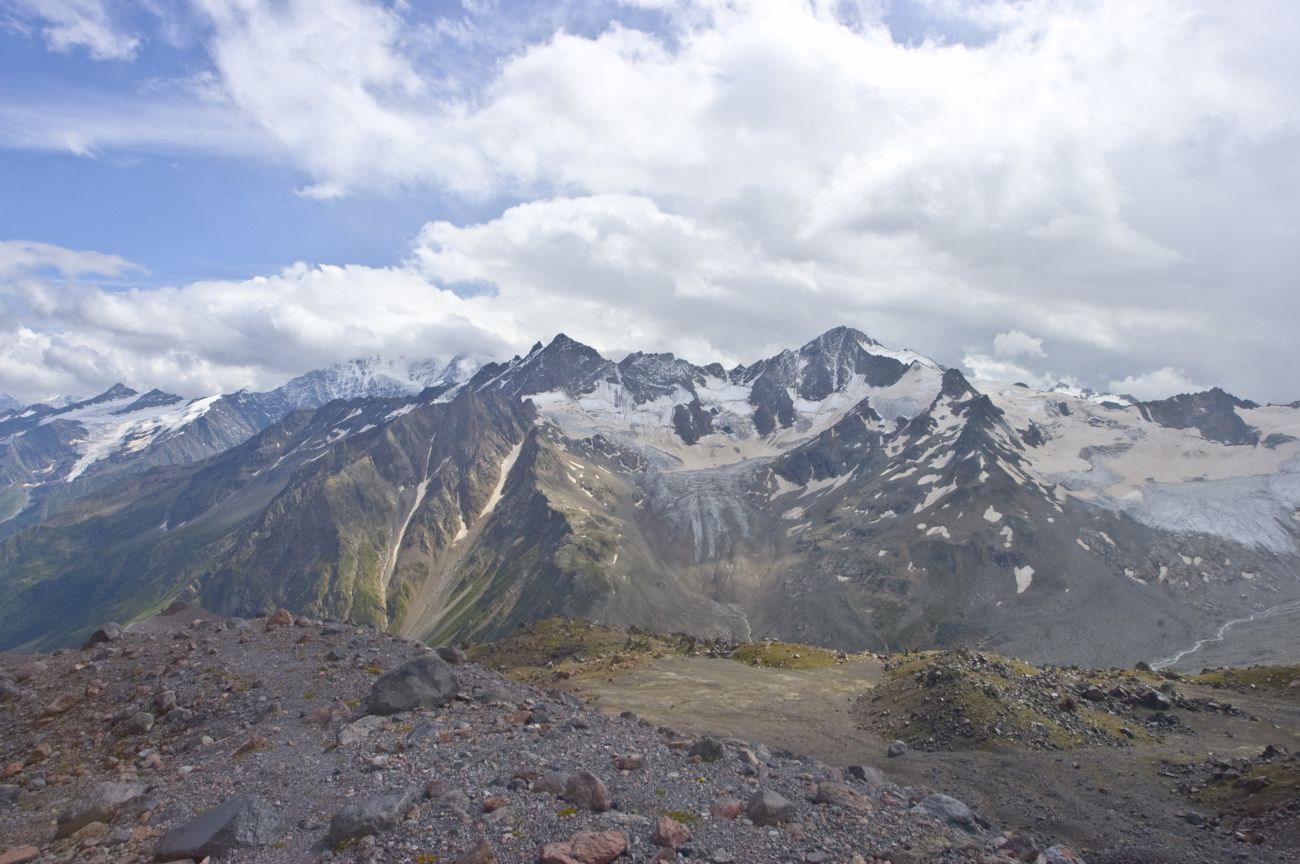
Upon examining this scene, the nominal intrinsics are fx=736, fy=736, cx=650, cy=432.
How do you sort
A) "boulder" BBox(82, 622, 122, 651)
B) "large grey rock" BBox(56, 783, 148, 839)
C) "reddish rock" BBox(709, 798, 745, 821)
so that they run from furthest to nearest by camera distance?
"boulder" BBox(82, 622, 122, 651) < "large grey rock" BBox(56, 783, 148, 839) < "reddish rock" BBox(709, 798, 745, 821)

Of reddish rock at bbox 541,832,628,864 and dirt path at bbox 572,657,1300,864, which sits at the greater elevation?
reddish rock at bbox 541,832,628,864

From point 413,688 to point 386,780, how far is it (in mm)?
9787

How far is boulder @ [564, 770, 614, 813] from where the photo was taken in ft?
70.9

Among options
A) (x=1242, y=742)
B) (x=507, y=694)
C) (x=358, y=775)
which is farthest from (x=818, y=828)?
(x=1242, y=742)

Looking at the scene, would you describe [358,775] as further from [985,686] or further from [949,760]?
[985,686]

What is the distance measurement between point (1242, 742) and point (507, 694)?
46535 millimetres

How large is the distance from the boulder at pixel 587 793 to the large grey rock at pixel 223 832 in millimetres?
8123

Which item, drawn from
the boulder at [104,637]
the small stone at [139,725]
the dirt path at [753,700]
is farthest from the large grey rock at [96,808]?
the dirt path at [753,700]

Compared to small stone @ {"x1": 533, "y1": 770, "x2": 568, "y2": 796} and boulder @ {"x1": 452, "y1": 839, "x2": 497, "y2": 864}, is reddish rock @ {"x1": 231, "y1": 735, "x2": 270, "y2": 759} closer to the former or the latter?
small stone @ {"x1": 533, "y1": 770, "x2": 568, "y2": 796}

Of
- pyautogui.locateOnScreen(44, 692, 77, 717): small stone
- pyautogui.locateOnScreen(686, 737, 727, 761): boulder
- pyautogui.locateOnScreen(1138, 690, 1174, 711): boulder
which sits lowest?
pyautogui.locateOnScreen(44, 692, 77, 717): small stone

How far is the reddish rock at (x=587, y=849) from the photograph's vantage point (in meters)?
17.8

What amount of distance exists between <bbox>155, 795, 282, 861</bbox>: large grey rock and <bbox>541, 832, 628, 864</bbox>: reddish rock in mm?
8120

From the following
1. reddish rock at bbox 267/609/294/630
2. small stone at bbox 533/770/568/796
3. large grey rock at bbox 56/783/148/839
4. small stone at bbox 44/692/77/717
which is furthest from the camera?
reddish rock at bbox 267/609/294/630

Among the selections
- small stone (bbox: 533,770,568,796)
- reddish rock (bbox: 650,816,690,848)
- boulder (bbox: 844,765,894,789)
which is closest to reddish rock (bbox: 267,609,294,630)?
small stone (bbox: 533,770,568,796)
